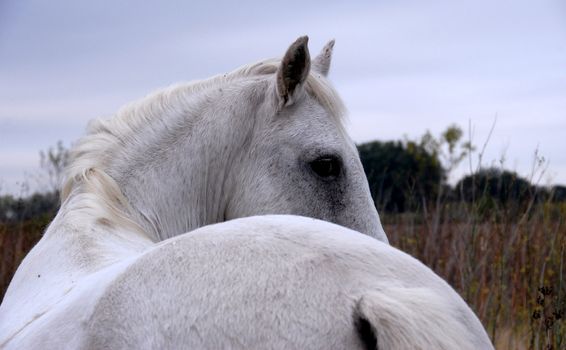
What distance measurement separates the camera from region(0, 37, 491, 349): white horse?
143 cm

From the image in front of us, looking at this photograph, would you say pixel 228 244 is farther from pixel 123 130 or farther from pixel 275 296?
pixel 123 130

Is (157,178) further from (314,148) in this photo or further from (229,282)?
(229,282)

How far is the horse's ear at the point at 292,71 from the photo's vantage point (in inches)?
131

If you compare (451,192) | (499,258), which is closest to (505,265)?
(499,258)

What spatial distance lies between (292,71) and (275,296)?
6.90ft

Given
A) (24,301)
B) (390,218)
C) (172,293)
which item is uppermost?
(172,293)

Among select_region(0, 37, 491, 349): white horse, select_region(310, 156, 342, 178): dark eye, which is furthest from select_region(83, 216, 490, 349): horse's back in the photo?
select_region(310, 156, 342, 178): dark eye

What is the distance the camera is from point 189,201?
10.6 ft

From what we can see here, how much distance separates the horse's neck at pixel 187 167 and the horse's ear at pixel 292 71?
190 mm

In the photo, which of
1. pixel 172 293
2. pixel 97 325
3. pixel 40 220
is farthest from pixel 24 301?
pixel 40 220

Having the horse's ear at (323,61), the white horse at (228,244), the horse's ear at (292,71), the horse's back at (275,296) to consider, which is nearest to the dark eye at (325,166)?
the white horse at (228,244)

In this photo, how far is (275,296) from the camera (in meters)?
1.46

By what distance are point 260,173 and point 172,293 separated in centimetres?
180

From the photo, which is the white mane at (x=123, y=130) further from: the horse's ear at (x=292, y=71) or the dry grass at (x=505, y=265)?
the dry grass at (x=505, y=265)
